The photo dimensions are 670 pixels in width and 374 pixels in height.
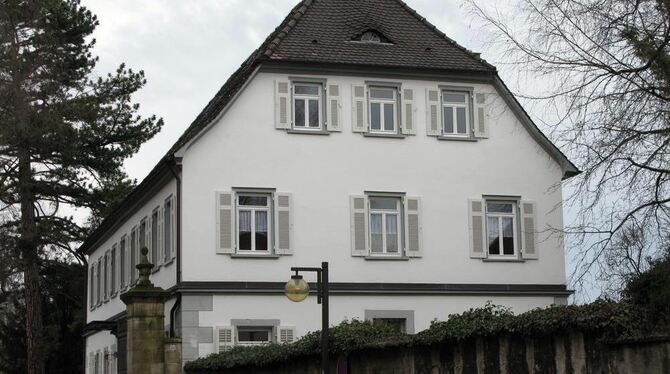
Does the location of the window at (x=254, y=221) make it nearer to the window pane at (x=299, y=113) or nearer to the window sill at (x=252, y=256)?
the window sill at (x=252, y=256)

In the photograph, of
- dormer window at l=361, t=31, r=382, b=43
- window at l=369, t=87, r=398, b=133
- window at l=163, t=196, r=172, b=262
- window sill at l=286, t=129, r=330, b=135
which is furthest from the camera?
dormer window at l=361, t=31, r=382, b=43

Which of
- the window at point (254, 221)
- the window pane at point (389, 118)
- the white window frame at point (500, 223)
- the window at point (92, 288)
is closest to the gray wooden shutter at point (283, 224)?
the window at point (254, 221)

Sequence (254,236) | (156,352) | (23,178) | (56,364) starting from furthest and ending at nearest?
1. (56,364)
2. (23,178)
3. (254,236)
4. (156,352)

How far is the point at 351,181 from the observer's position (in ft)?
98.0

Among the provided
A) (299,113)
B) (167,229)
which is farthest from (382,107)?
(167,229)

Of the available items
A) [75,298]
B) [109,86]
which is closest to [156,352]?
[109,86]

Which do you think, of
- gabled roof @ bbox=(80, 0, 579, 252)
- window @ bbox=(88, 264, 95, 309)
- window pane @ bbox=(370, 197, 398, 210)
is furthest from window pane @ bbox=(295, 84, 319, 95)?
window @ bbox=(88, 264, 95, 309)

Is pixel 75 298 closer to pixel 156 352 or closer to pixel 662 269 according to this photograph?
pixel 156 352

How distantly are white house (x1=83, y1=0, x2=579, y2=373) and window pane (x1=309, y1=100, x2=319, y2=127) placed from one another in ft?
0.10

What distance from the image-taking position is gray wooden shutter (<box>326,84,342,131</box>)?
2984cm

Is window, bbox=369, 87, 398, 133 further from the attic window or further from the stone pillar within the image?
the stone pillar

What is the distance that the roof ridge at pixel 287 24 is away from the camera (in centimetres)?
2972

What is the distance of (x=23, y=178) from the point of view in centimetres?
4447

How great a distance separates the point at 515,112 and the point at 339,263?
20.1 ft
